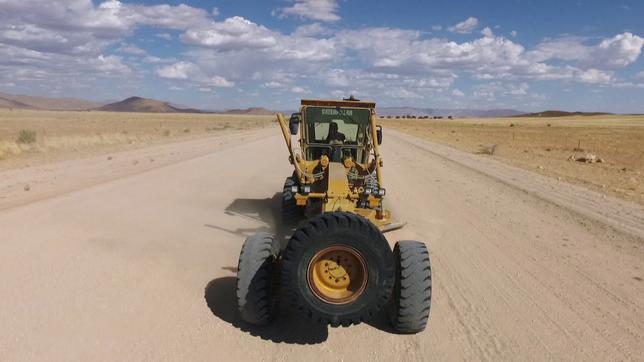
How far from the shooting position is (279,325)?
184 inches

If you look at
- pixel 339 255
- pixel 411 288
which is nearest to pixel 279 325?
pixel 339 255

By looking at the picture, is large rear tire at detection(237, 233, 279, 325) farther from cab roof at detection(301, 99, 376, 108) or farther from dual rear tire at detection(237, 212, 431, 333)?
cab roof at detection(301, 99, 376, 108)

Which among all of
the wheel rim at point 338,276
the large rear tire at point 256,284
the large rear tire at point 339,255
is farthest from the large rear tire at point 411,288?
the large rear tire at point 256,284

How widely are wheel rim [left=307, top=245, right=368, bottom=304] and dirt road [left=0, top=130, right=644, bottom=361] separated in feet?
1.94

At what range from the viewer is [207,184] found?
12766 millimetres

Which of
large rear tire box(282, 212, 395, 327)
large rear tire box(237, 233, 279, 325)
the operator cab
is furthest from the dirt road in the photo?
the operator cab

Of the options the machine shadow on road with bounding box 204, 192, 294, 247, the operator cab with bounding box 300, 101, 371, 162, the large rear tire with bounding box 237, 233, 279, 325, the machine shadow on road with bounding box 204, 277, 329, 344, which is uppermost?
the operator cab with bounding box 300, 101, 371, 162

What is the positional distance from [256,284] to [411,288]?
1.40 meters

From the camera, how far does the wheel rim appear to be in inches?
155

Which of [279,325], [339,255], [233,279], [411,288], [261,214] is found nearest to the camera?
[339,255]

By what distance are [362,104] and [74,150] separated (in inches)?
702

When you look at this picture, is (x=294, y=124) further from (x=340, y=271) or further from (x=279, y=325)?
(x=340, y=271)

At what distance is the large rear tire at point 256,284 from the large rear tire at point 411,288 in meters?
1.18

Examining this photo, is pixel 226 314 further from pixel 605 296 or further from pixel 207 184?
pixel 207 184
